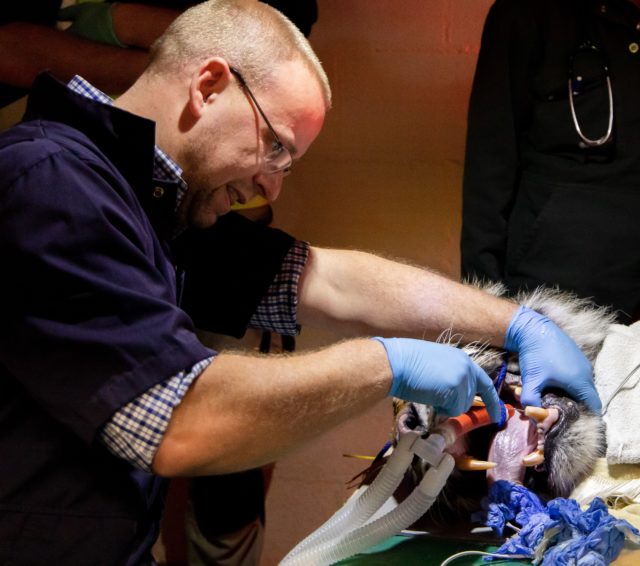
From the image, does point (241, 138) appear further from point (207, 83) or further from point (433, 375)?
point (433, 375)

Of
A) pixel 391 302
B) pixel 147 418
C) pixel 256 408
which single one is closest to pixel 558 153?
pixel 391 302

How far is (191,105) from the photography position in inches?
50.7

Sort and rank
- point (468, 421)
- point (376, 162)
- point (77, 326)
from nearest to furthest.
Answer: point (77, 326), point (468, 421), point (376, 162)

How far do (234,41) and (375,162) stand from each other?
1.17 metres

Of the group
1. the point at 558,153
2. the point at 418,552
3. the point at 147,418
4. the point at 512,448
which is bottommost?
the point at 418,552

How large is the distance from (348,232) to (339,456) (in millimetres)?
598

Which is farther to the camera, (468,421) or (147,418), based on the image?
(468,421)

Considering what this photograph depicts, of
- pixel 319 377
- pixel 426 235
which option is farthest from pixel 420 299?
pixel 426 235

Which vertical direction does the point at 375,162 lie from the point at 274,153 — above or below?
below

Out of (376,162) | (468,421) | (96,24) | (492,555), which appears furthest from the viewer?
(376,162)

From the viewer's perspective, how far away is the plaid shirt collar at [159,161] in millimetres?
1268

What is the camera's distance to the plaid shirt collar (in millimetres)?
1268

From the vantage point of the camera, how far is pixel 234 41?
133 cm

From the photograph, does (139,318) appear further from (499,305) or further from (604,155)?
(604,155)
